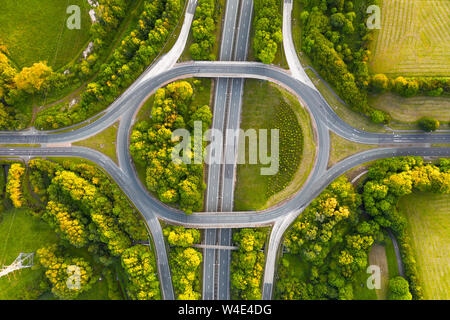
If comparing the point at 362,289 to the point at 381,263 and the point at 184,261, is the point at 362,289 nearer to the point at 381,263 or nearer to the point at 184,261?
the point at 381,263

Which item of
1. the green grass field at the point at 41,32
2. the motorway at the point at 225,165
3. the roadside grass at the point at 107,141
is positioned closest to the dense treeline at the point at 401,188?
the motorway at the point at 225,165

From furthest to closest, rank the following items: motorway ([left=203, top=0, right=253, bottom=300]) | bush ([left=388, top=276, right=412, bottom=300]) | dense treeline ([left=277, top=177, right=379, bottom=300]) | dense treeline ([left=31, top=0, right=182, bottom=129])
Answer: motorway ([left=203, top=0, right=253, bottom=300])
dense treeline ([left=31, top=0, right=182, bottom=129])
dense treeline ([left=277, top=177, right=379, bottom=300])
bush ([left=388, top=276, right=412, bottom=300])

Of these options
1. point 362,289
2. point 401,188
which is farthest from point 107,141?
point 362,289

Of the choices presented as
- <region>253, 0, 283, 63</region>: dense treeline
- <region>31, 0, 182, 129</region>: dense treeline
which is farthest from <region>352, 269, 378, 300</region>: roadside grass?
<region>31, 0, 182, 129</region>: dense treeline

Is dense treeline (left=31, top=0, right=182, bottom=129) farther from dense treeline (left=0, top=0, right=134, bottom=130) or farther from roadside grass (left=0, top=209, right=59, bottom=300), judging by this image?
roadside grass (left=0, top=209, right=59, bottom=300)

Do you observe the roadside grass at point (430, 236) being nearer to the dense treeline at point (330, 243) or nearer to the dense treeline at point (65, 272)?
the dense treeline at point (330, 243)

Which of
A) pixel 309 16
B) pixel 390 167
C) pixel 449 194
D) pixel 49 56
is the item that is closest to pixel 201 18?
pixel 309 16

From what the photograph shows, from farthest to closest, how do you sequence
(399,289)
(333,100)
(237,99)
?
(237,99), (333,100), (399,289)

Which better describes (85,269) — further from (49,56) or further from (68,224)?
(49,56)
